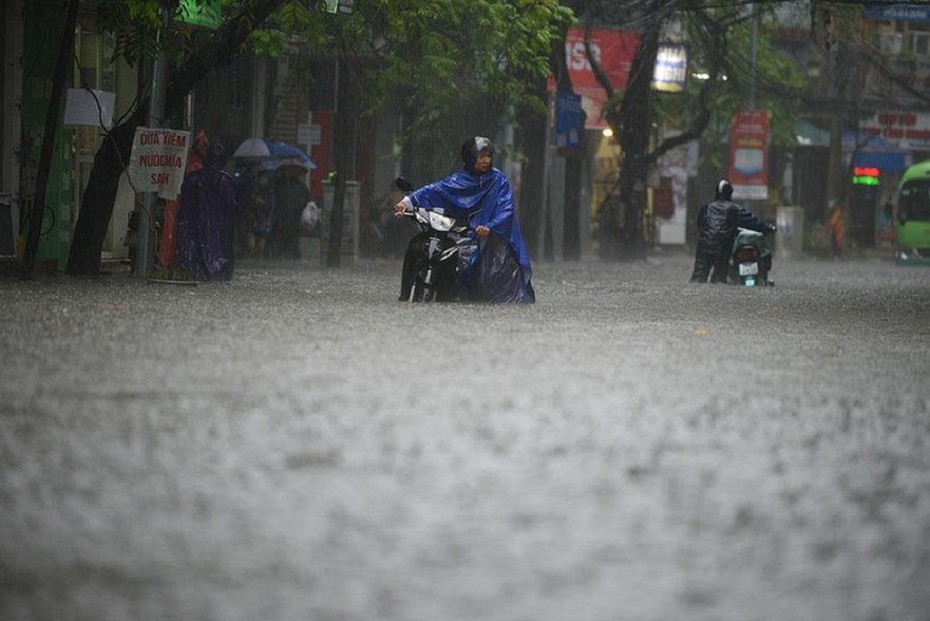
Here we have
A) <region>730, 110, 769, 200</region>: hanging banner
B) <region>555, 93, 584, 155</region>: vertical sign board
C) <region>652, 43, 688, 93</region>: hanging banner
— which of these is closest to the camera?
<region>555, 93, 584, 155</region>: vertical sign board

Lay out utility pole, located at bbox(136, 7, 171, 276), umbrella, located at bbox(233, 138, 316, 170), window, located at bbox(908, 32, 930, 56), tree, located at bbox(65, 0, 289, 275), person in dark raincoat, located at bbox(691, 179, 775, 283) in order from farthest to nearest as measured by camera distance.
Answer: window, located at bbox(908, 32, 930, 56) < umbrella, located at bbox(233, 138, 316, 170) < person in dark raincoat, located at bbox(691, 179, 775, 283) < tree, located at bbox(65, 0, 289, 275) < utility pole, located at bbox(136, 7, 171, 276)

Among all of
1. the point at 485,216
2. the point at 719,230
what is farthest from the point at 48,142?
the point at 719,230

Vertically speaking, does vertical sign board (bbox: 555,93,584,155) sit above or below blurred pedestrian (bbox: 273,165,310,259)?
above

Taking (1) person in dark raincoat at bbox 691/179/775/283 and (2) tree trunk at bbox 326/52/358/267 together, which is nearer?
(1) person in dark raincoat at bbox 691/179/775/283

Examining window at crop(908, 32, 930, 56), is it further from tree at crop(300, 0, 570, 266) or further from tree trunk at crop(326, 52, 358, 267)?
tree trunk at crop(326, 52, 358, 267)

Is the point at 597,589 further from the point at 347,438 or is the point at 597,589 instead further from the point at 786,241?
the point at 786,241

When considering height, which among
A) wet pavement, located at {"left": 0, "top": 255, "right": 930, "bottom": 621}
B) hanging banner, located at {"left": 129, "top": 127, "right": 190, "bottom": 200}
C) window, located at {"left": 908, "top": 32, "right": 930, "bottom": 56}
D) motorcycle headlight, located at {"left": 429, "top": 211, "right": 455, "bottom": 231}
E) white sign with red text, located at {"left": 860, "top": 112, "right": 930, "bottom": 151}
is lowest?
wet pavement, located at {"left": 0, "top": 255, "right": 930, "bottom": 621}

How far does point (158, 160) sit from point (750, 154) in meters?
29.1

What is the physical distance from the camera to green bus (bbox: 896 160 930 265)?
55469mm

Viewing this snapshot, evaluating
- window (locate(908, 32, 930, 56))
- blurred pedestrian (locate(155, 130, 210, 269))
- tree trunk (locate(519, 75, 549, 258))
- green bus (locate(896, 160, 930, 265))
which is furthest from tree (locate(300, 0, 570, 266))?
window (locate(908, 32, 930, 56))

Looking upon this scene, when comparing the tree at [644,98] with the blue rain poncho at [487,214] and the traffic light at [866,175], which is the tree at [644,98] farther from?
the traffic light at [866,175]

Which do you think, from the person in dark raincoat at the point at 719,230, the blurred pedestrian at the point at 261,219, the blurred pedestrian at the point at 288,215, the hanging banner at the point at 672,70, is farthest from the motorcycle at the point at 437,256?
the hanging banner at the point at 672,70

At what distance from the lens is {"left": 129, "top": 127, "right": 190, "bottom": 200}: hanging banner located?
2378 centimetres

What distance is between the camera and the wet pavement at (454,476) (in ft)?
17.9
